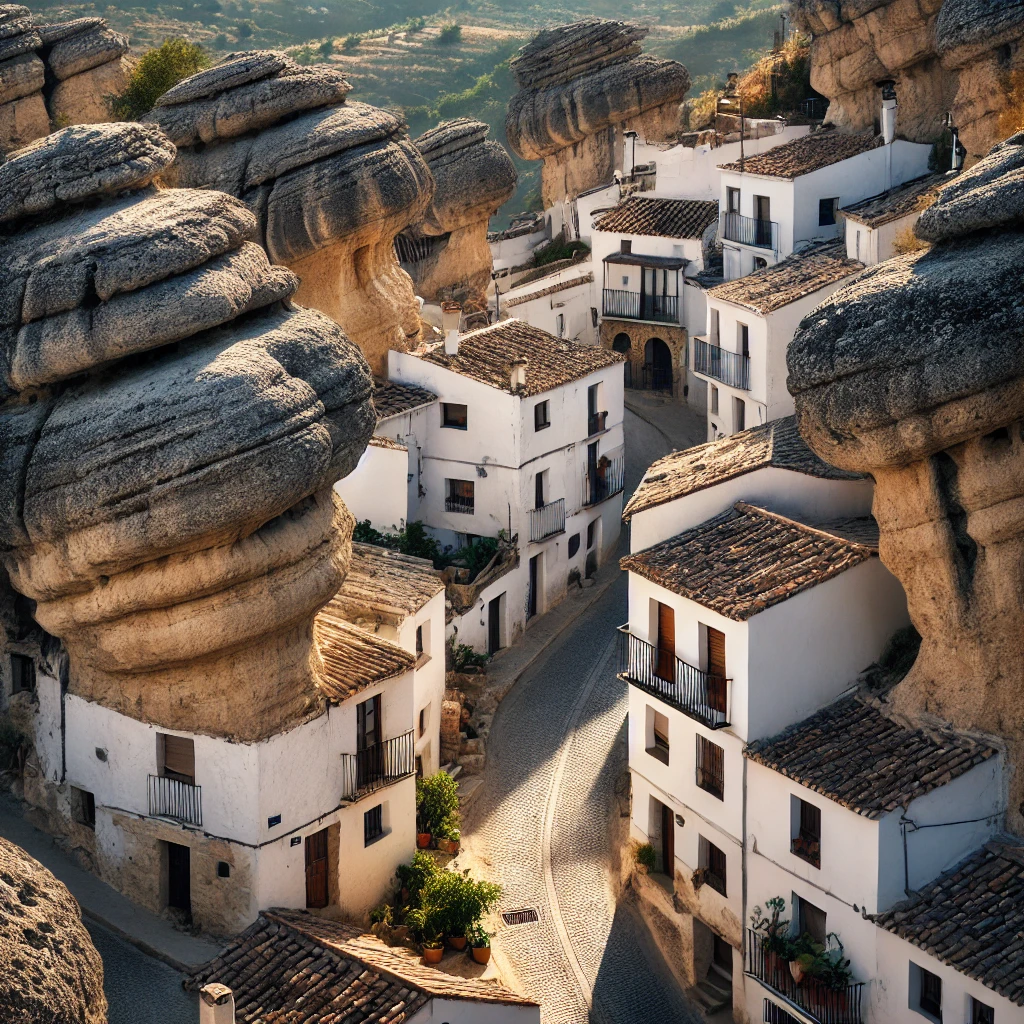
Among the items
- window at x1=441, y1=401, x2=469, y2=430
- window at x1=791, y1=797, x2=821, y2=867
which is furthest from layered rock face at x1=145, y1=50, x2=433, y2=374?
window at x1=791, y1=797, x2=821, y2=867

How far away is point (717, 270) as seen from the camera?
6006 centimetres

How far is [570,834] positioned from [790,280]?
16.1 m

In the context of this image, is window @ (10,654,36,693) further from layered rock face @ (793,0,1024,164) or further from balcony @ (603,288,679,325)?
balcony @ (603,288,679,325)

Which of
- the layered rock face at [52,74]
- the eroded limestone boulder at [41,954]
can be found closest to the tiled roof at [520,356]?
the layered rock face at [52,74]

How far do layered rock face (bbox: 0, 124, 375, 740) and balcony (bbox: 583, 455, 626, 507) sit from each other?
16.0 m

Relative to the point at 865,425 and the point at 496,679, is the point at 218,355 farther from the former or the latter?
the point at 496,679

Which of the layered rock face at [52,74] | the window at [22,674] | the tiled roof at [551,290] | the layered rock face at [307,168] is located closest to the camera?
the window at [22,674]

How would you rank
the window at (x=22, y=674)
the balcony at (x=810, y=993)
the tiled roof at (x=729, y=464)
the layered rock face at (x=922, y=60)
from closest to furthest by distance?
the balcony at (x=810, y=993)
the window at (x=22, y=674)
the tiled roof at (x=729, y=464)
the layered rock face at (x=922, y=60)

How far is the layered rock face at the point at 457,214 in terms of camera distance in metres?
65.1

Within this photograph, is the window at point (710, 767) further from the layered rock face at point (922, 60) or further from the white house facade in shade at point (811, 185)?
the white house facade in shade at point (811, 185)

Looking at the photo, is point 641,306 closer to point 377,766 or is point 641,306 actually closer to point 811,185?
point 811,185

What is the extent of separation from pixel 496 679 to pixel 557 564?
494 cm

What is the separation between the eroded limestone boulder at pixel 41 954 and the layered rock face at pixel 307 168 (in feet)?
92.3

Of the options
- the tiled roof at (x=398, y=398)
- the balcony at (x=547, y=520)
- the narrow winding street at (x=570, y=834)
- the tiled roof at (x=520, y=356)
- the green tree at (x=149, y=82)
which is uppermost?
the green tree at (x=149, y=82)
